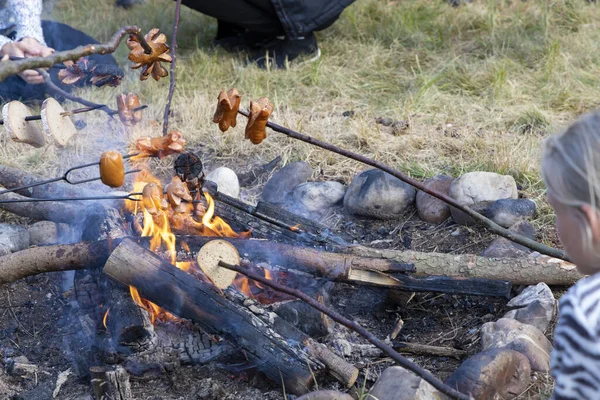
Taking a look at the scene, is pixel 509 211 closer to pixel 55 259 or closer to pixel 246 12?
pixel 55 259

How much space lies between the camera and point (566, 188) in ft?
5.03

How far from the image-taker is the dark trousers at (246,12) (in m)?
5.34

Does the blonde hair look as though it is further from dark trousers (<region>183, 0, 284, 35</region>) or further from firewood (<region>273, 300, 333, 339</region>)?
dark trousers (<region>183, 0, 284, 35</region>)

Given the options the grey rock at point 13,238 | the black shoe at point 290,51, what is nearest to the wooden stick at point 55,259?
the grey rock at point 13,238

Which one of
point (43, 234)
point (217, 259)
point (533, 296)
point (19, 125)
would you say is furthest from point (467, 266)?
point (43, 234)

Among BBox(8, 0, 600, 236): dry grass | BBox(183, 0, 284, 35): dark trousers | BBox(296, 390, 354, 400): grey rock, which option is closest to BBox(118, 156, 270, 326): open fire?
BBox(296, 390, 354, 400): grey rock

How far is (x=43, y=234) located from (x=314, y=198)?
131 cm

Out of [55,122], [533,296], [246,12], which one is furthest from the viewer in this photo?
[246,12]

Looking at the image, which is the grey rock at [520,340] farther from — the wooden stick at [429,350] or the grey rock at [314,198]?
the grey rock at [314,198]

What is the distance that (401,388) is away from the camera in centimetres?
203

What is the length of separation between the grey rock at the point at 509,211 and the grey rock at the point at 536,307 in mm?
543

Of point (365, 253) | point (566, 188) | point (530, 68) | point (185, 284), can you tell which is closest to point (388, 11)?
point (530, 68)

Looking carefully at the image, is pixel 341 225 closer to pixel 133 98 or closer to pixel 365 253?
pixel 365 253

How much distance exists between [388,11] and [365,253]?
385 centimetres
